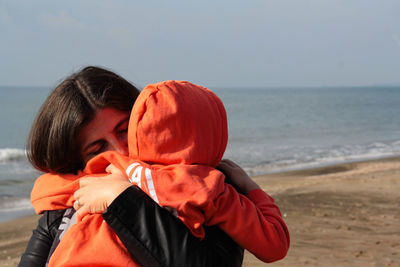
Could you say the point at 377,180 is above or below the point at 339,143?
above

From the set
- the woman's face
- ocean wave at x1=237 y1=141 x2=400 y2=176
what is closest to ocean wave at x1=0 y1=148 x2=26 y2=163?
ocean wave at x1=237 y1=141 x2=400 y2=176

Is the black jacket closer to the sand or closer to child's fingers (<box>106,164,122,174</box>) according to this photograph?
child's fingers (<box>106,164,122,174</box>)

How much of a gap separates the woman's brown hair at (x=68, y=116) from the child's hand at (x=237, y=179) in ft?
1.60

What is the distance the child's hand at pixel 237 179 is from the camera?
1864 millimetres

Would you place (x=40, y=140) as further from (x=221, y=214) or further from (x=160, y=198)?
(x=221, y=214)

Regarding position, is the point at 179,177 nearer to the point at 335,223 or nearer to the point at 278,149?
the point at 335,223

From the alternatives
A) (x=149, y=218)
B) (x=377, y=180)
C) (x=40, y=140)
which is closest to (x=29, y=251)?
(x=40, y=140)

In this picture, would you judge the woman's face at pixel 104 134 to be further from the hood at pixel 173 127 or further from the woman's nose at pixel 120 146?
the hood at pixel 173 127

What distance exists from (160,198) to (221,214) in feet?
0.67

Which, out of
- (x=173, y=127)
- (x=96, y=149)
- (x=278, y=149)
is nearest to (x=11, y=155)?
(x=278, y=149)

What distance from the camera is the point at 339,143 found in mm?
20266

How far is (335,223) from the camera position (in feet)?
21.9

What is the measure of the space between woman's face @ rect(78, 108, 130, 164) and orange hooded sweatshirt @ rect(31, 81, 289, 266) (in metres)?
0.26

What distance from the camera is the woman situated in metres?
1.48
